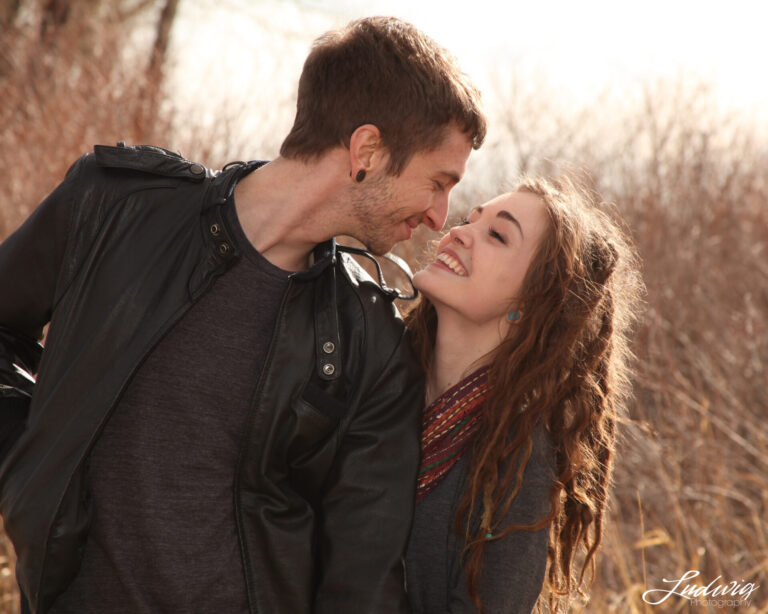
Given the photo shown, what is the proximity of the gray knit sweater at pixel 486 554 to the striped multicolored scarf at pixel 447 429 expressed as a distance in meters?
0.04

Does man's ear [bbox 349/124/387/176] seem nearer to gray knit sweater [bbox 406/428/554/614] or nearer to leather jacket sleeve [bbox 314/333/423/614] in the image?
leather jacket sleeve [bbox 314/333/423/614]

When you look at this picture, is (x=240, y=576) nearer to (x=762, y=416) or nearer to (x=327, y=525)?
(x=327, y=525)

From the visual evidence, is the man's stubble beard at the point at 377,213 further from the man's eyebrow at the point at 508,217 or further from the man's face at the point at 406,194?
the man's eyebrow at the point at 508,217

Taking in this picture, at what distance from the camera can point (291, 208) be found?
2.41 m

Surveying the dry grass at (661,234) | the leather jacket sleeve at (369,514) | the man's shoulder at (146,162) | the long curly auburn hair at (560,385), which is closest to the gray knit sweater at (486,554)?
the long curly auburn hair at (560,385)

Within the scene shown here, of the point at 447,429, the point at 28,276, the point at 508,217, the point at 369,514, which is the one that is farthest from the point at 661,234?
the point at 28,276

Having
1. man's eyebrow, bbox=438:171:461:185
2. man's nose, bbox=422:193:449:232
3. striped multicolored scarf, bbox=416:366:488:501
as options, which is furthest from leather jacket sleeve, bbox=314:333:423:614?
man's eyebrow, bbox=438:171:461:185

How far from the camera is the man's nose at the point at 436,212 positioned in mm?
2555

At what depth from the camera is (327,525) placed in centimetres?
234

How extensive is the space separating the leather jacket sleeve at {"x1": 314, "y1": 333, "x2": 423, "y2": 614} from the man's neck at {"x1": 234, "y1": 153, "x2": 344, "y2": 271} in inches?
16.8

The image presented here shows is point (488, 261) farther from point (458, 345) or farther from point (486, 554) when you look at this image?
point (486, 554)

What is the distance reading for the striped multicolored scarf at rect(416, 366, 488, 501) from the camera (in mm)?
2525

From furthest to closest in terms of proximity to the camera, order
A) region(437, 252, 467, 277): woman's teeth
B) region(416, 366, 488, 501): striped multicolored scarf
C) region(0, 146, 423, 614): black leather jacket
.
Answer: region(437, 252, 467, 277): woman's teeth
region(416, 366, 488, 501): striped multicolored scarf
region(0, 146, 423, 614): black leather jacket

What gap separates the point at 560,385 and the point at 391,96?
3.22 feet
